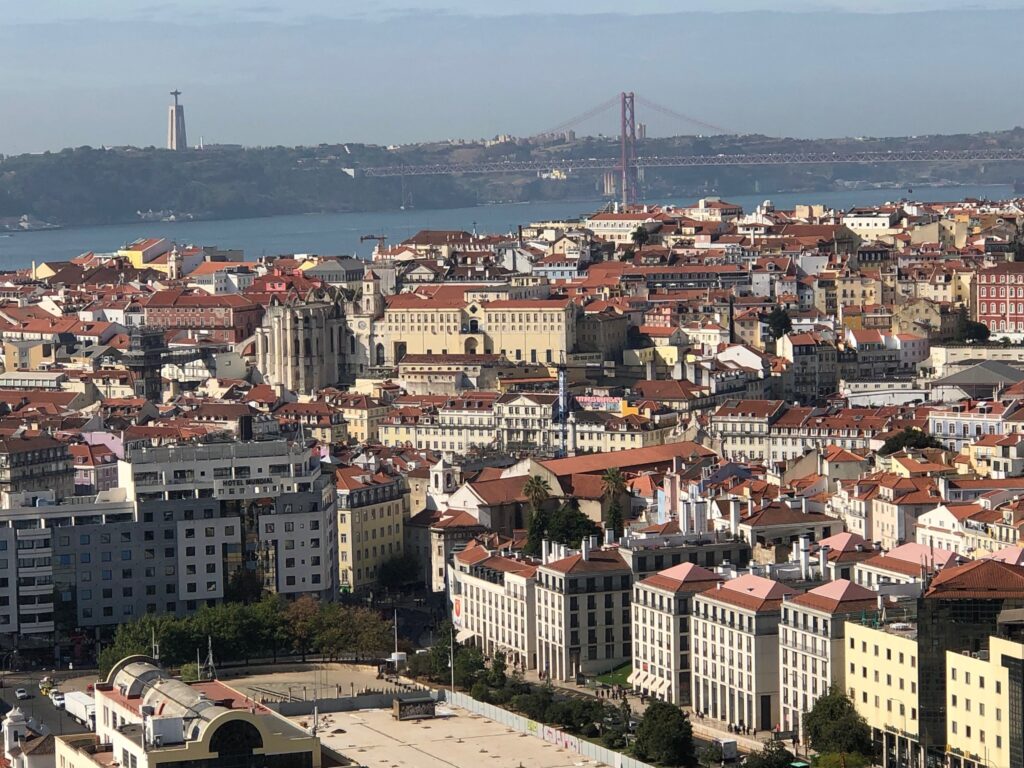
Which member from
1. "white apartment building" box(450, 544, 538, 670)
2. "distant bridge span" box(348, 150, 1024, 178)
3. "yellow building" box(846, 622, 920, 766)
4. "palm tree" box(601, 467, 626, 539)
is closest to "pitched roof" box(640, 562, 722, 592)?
"white apartment building" box(450, 544, 538, 670)

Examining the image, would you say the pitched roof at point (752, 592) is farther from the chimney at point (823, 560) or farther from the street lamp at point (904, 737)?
the street lamp at point (904, 737)

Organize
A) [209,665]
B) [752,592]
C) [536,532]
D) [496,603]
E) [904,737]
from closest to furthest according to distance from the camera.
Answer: [904,737] → [752,592] → [209,665] → [496,603] → [536,532]

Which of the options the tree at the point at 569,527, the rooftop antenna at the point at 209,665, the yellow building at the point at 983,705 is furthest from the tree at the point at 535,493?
the yellow building at the point at 983,705

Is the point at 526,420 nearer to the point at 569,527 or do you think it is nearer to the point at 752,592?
the point at 569,527

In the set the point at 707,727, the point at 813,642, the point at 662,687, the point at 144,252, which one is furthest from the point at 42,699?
the point at 144,252

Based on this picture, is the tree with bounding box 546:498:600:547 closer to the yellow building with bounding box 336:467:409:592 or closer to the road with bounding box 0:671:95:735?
the yellow building with bounding box 336:467:409:592

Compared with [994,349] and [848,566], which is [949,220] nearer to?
[994,349]
